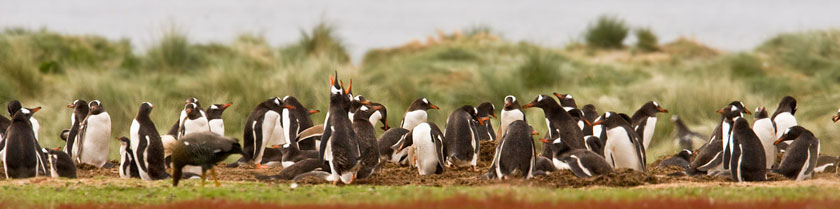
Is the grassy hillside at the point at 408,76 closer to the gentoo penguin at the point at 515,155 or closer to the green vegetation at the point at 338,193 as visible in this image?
the gentoo penguin at the point at 515,155

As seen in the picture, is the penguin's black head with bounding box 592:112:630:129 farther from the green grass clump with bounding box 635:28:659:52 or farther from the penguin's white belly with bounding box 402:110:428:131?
the green grass clump with bounding box 635:28:659:52

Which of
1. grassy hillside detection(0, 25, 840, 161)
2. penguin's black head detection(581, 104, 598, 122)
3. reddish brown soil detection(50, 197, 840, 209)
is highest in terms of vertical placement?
grassy hillside detection(0, 25, 840, 161)

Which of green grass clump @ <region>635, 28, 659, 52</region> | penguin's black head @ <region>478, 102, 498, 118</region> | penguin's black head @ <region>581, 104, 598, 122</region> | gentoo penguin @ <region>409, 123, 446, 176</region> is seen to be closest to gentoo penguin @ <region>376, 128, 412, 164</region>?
gentoo penguin @ <region>409, 123, 446, 176</region>

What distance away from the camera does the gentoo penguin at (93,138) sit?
51.0 ft

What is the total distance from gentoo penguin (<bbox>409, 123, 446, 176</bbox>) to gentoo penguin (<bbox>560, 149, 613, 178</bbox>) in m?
1.64

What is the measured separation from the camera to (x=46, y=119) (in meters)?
24.0

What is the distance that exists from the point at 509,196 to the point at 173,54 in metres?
26.5

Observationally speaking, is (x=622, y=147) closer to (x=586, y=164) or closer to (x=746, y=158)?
(x=586, y=164)

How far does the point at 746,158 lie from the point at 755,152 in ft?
0.39

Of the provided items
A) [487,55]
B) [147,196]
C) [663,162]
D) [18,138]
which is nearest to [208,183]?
[147,196]

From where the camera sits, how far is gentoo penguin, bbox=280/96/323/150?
53.7ft

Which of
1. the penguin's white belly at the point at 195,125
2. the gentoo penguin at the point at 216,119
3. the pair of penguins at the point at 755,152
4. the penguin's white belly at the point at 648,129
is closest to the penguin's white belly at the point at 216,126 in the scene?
the gentoo penguin at the point at 216,119

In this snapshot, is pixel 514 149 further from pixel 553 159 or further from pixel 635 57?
pixel 635 57

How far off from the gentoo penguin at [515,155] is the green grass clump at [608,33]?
115 feet
